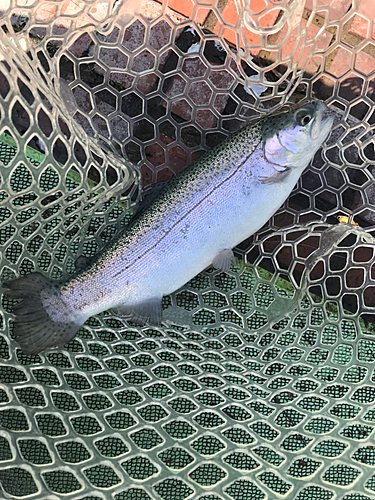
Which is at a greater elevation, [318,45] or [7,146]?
[318,45]

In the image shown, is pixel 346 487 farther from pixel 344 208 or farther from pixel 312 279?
pixel 344 208

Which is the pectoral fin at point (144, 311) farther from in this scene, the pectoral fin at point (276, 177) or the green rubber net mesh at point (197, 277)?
the pectoral fin at point (276, 177)

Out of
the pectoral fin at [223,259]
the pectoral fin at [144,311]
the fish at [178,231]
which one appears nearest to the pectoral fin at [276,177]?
the fish at [178,231]

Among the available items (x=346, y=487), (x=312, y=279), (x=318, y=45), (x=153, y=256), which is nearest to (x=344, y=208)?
(x=312, y=279)

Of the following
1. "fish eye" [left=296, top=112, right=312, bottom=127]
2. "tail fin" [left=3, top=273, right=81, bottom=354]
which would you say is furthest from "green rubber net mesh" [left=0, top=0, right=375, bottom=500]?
"fish eye" [left=296, top=112, right=312, bottom=127]

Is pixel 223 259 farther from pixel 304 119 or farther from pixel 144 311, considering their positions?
pixel 304 119


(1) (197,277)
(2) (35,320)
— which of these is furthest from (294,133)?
(2) (35,320)
